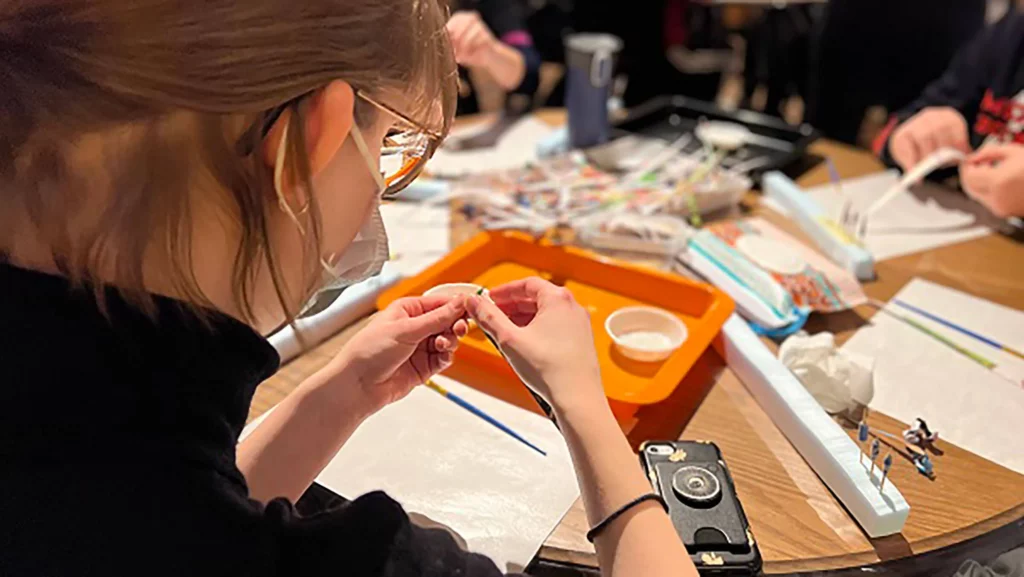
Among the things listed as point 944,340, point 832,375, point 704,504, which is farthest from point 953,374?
point 704,504

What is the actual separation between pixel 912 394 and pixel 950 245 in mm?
449

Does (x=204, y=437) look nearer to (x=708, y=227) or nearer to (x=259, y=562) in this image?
(x=259, y=562)

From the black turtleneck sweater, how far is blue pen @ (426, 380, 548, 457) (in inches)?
11.7

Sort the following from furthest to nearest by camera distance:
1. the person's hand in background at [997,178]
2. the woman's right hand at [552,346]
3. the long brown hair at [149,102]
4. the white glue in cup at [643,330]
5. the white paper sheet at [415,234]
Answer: the person's hand in background at [997,178] → the white paper sheet at [415,234] → the white glue in cup at [643,330] → the woman's right hand at [552,346] → the long brown hair at [149,102]

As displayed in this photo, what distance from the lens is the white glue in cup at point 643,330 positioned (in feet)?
3.10

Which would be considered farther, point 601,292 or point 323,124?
point 601,292

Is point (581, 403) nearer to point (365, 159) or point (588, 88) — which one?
point (365, 159)

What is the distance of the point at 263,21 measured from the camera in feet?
1.67

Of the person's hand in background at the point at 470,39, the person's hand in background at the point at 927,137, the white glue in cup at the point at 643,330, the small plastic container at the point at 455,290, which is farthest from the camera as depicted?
the person's hand in background at the point at 470,39

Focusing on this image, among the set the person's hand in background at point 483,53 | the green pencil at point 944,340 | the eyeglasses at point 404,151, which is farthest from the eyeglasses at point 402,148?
the person's hand in background at point 483,53

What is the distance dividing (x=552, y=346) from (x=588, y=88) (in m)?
0.88

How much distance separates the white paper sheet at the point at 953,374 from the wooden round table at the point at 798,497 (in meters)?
0.03

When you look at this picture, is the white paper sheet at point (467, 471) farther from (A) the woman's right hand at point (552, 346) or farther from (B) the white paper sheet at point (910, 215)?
(B) the white paper sheet at point (910, 215)

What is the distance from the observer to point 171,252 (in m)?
0.55
